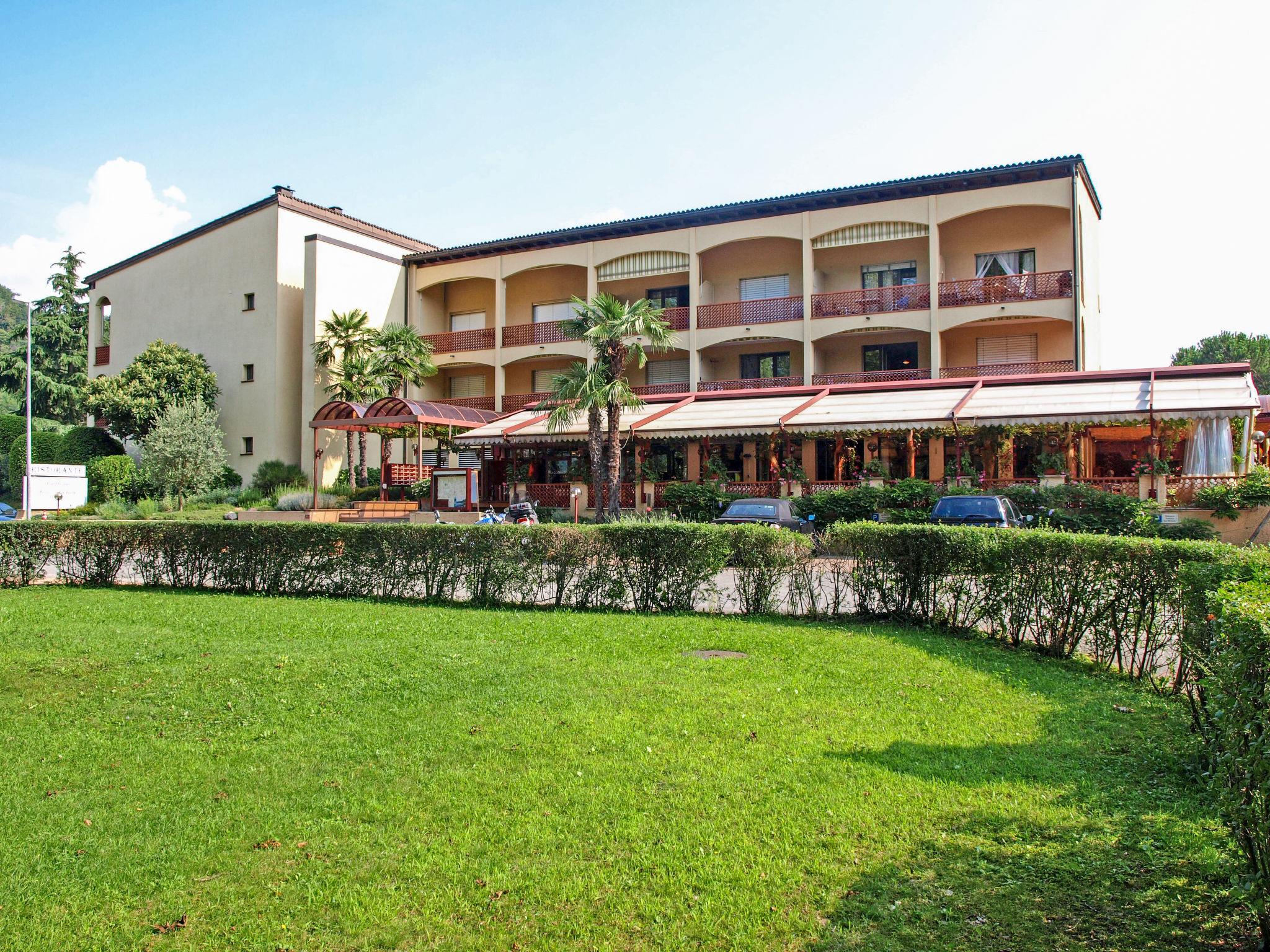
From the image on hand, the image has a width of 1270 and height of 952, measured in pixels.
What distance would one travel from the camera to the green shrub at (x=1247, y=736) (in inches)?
118

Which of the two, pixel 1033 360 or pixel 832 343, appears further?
pixel 832 343

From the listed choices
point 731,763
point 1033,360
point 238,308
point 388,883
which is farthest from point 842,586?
point 238,308

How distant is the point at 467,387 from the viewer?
40.8 meters

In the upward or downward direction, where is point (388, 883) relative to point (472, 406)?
downward

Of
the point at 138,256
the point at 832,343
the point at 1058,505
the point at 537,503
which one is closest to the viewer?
the point at 1058,505

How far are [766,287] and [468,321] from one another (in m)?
15.0

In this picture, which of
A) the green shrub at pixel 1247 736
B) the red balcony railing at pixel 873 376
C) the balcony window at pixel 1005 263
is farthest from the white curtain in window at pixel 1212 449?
the green shrub at pixel 1247 736

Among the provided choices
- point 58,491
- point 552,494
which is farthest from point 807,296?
point 58,491

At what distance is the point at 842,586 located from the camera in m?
10.4

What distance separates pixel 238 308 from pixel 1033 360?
34.0m

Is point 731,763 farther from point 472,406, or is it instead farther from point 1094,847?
point 472,406

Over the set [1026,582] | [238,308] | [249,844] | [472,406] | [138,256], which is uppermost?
[138,256]

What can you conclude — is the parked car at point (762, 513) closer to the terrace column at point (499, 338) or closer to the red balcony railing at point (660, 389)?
the red balcony railing at point (660, 389)

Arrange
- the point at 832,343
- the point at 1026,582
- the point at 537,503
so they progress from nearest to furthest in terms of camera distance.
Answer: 1. the point at 1026,582
2. the point at 537,503
3. the point at 832,343
